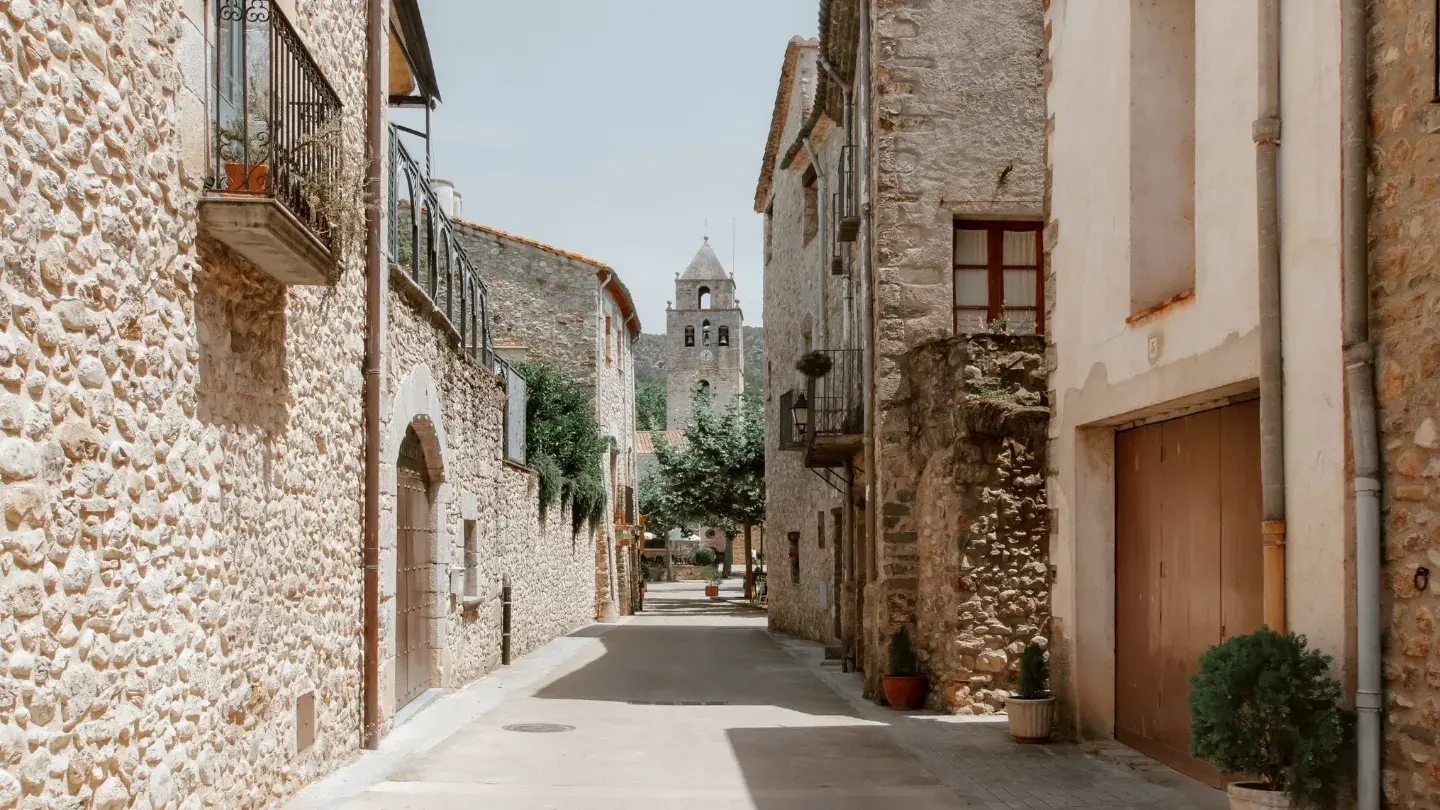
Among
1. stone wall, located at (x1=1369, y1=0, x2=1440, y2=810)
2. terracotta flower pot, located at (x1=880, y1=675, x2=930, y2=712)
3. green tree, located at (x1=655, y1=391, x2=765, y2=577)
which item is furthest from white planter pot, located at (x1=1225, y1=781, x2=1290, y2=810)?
green tree, located at (x1=655, y1=391, x2=765, y2=577)

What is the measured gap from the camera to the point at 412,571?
11.9 m

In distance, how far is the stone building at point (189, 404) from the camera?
14.4ft

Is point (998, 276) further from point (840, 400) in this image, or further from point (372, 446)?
point (372, 446)

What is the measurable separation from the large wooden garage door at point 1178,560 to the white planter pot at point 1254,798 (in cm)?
162

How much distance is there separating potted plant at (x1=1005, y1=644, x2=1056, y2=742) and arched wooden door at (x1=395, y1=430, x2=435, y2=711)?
494cm

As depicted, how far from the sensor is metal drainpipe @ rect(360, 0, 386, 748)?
958 cm

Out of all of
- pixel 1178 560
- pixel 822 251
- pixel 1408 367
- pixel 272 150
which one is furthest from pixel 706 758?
pixel 822 251

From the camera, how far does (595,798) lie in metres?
8.05

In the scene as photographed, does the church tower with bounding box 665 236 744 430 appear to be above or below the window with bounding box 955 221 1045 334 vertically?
above

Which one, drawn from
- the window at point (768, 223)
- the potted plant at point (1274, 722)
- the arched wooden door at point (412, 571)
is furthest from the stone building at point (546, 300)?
the potted plant at point (1274, 722)

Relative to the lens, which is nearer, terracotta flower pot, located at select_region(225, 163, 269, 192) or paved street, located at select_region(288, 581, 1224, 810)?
terracotta flower pot, located at select_region(225, 163, 269, 192)

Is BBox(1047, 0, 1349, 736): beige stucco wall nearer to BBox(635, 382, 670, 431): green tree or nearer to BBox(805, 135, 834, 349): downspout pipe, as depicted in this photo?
BBox(805, 135, 834, 349): downspout pipe

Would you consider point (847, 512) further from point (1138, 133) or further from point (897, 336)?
point (1138, 133)

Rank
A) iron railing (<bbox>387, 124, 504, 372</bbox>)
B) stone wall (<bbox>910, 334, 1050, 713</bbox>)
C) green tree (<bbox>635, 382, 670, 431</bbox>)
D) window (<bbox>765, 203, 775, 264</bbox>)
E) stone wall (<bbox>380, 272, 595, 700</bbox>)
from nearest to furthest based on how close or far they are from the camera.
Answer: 1. stone wall (<bbox>380, 272, 595, 700</bbox>)
2. iron railing (<bbox>387, 124, 504, 372</bbox>)
3. stone wall (<bbox>910, 334, 1050, 713</bbox>)
4. window (<bbox>765, 203, 775, 264</bbox>)
5. green tree (<bbox>635, 382, 670, 431</bbox>)
